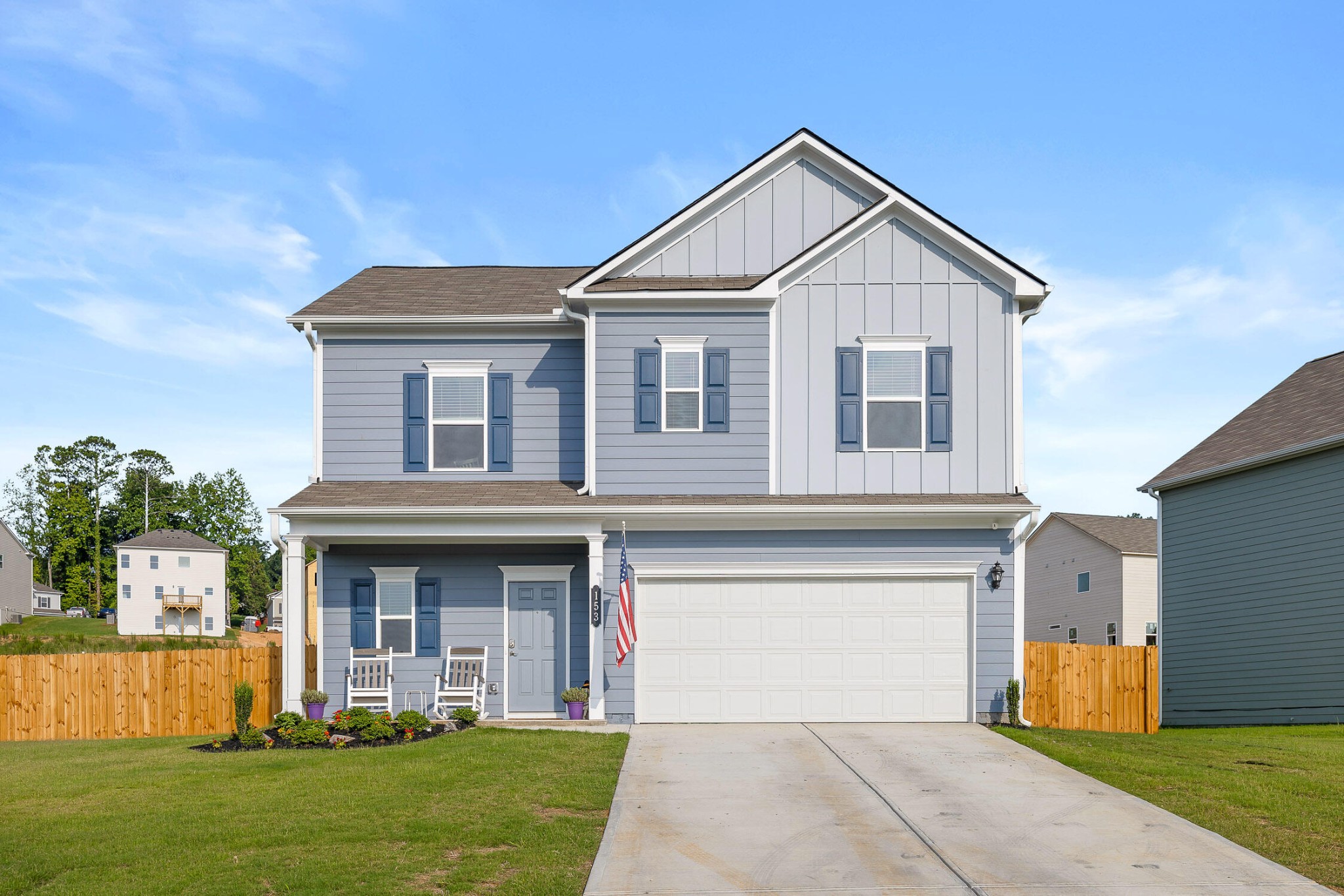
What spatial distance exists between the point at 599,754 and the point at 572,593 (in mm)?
4311

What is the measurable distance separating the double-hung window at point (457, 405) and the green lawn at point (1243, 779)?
887cm

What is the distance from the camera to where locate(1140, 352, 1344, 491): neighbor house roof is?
18969 mm

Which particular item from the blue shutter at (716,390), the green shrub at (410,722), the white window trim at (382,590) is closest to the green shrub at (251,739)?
the green shrub at (410,722)

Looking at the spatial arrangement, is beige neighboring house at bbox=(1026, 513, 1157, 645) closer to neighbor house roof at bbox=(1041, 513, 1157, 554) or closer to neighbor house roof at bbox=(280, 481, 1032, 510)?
neighbor house roof at bbox=(1041, 513, 1157, 554)

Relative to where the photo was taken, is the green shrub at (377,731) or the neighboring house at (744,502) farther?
the neighboring house at (744,502)

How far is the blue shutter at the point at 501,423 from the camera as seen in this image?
17125 mm

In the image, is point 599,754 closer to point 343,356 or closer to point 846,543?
point 846,543

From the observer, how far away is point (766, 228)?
17.0 m

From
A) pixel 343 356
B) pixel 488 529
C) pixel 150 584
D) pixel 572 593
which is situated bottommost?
pixel 150 584

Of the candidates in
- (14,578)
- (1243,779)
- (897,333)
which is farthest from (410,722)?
(14,578)

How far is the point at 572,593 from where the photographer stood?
652 inches

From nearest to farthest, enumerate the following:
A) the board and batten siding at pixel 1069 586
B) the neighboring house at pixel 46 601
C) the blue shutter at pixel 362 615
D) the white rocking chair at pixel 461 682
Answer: the white rocking chair at pixel 461 682, the blue shutter at pixel 362 615, the board and batten siding at pixel 1069 586, the neighboring house at pixel 46 601

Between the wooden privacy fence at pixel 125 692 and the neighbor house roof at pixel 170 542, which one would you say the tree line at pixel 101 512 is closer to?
the neighbor house roof at pixel 170 542

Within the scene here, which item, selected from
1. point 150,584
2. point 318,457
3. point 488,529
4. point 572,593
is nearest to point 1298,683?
point 572,593
